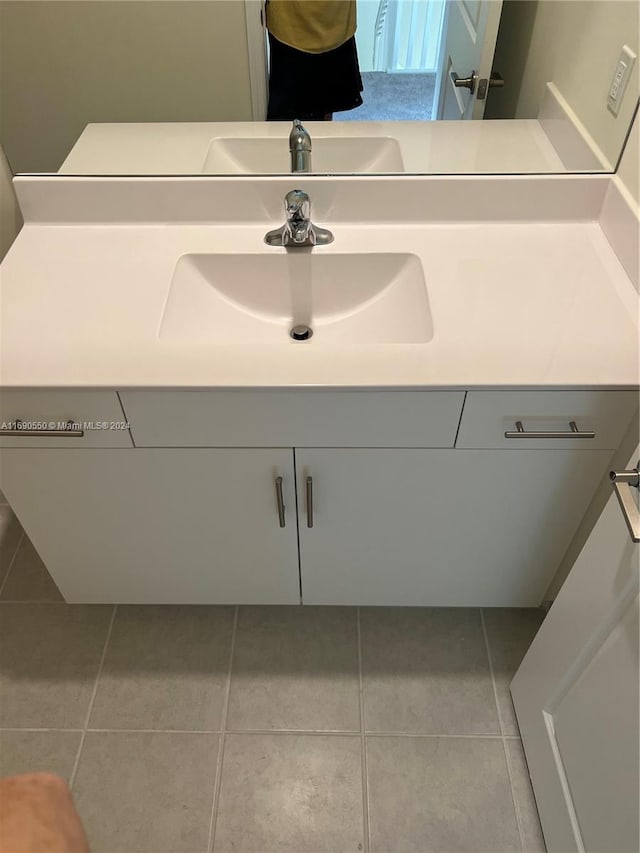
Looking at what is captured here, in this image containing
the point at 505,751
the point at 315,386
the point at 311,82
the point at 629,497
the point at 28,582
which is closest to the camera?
the point at 629,497

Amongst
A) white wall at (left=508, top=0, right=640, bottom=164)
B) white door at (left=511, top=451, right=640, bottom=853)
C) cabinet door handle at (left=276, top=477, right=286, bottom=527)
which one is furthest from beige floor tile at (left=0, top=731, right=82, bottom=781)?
white wall at (left=508, top=0, right=640, bottom=164)

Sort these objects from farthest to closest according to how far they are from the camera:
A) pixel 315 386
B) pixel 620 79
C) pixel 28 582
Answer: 1. pixel 28 582
2. pixel 620 79
3. pixel 315 386

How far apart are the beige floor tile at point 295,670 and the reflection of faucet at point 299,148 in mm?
1050

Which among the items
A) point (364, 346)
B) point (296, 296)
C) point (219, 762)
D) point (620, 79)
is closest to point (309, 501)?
point (364, 346)

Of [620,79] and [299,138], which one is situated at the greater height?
[620,79]

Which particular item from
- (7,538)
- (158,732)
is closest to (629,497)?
(158,732)

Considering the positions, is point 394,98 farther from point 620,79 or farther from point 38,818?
point 38,818

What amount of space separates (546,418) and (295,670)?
2.86ft

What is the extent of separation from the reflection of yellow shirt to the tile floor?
127 cm

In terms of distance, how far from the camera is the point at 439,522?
1.25m

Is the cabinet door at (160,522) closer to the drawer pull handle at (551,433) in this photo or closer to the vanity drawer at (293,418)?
the vanity drawer at (293,418)

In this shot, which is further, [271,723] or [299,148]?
[271,723]

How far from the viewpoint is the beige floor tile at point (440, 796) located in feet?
4.21

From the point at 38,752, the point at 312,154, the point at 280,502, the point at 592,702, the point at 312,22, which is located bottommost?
the point at 38,752
